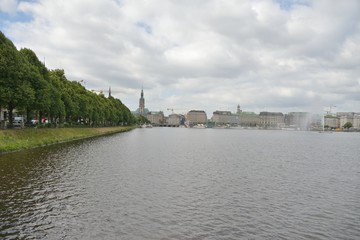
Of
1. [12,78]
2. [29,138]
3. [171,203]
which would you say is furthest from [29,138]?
[171,203]

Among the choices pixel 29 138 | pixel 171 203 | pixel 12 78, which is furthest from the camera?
pixel 29 138

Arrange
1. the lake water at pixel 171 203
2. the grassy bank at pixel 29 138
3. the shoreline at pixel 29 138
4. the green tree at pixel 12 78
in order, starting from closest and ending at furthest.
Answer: the lake water at pixel 171 203 → the shoreline at pixel 29 138 → the grassy bank at pixel 29 138 → the green tree at pixel 12 78

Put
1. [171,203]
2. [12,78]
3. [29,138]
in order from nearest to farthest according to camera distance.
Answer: [171,203] < [12,78] < [29,138]

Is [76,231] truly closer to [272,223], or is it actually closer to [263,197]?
[272,223]

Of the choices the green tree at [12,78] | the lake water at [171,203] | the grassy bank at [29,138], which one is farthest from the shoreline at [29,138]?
the lake water at [171,203]

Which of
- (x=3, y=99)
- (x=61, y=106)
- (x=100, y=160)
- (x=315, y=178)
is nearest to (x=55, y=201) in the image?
(x=100, y=160)

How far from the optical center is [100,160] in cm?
4500

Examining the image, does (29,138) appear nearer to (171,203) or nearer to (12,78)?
(12,78)

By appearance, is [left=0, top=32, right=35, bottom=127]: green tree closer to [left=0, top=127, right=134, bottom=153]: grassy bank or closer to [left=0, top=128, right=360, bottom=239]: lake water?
[left=0, top=127, right=134, bottom=153]: grassy bank

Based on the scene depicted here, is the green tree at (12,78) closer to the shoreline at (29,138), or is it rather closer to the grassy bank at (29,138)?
the shoreline at (29,138)

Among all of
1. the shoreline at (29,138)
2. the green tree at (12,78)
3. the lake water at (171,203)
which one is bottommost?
the lake water at (171,203)

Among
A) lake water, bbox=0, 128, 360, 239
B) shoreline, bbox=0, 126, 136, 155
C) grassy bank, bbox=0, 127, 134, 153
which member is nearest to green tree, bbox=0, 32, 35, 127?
shoreline, bbox=0, 126, 136, 155

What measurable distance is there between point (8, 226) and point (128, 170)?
20075mm

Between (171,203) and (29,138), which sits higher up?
(29,138)
